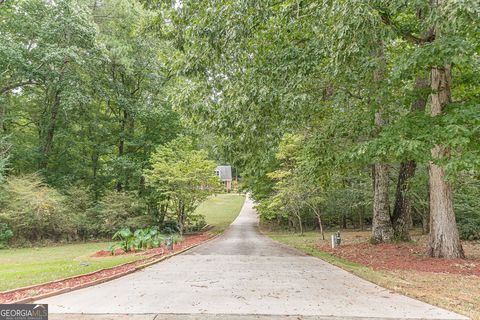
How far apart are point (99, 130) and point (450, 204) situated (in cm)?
2116

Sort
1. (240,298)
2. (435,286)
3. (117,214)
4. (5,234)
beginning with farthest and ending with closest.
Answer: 1. (117,214)
2. (5,234)
3. (435,286)
4. (240,298)

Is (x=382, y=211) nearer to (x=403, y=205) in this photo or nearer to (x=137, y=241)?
(x=403, y=205)

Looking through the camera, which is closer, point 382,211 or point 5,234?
point 382,211

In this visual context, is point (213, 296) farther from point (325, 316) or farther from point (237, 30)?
point (237, 30)

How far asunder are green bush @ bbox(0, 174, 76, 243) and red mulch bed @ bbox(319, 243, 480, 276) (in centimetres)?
1463

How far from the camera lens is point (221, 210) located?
129 ft

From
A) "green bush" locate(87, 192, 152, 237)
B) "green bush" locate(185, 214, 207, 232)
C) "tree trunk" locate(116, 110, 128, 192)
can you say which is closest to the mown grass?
"green bush" locate(87, 192, 152, 237)

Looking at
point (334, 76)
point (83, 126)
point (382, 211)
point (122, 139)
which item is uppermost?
point (83, 126)

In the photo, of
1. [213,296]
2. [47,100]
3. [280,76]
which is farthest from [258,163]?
[47,100]

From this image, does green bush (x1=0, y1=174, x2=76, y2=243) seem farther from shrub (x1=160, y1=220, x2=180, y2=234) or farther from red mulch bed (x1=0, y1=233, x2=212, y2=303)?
red mulch bed (x1=0, y1=233, x2=212, y2=303)

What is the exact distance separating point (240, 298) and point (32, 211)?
16.0 m

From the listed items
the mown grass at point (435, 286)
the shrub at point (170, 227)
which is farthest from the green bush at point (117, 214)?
the mown grass at point (435, 286)

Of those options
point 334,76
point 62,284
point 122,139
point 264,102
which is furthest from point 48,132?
point 334,76

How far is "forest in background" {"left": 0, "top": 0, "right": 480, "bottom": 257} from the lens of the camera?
6.35 meters
